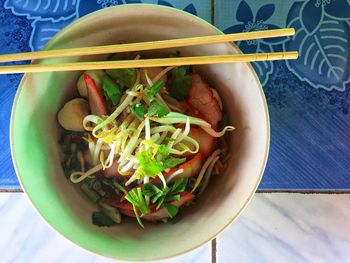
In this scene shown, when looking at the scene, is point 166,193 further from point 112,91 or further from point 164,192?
point 112,91

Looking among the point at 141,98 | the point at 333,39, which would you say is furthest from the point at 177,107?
the point at 333,39

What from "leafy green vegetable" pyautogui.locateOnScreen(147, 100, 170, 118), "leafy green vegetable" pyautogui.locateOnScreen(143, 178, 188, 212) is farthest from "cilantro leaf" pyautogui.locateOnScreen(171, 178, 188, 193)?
"leafy green vegetable" pyautogui.locateOnScreen(147, 100, 170, 118)

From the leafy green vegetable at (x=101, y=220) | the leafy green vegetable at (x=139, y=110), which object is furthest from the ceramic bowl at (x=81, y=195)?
the leafy green vegetable at (x=139, y=110)

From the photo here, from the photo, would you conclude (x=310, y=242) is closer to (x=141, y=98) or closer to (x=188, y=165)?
(x=188, y=165)

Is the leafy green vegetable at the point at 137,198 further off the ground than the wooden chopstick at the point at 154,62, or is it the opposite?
the wooden chopstick at the point at 154,62

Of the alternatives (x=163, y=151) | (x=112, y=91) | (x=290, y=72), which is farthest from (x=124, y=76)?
(x=290, y=72)

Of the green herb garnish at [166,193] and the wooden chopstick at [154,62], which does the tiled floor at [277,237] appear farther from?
the wooden chopstick at [154,62]
